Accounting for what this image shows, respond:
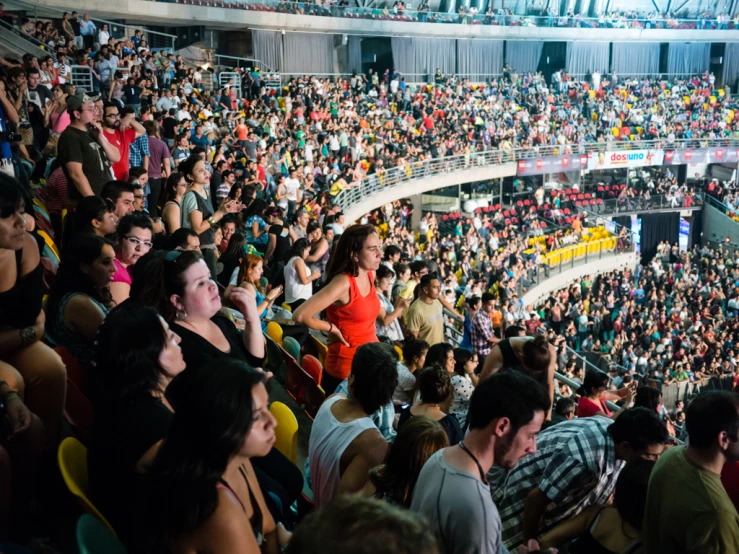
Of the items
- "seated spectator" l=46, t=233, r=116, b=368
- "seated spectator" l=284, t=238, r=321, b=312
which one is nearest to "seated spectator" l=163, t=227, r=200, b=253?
"seated spectator" l=46, t=233, r=116, b=368

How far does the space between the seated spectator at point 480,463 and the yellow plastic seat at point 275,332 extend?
3.25 meters

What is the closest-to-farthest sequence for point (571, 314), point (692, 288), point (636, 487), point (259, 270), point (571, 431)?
point (636, 487) → point (571, 431) → point (259, 270) → point (571, 314) → point (692, 288)

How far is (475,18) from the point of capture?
2978cm

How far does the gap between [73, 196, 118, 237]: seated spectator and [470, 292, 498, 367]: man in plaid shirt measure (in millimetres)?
3868

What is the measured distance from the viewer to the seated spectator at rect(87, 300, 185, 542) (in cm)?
244

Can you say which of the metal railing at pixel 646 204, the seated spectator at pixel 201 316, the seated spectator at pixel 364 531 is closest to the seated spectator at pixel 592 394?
the seated spectator at pixel 201 316

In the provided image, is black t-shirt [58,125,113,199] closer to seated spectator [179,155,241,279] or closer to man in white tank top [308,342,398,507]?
seated spectator [179,155,241,279]

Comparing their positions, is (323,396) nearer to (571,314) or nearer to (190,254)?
(190,254)

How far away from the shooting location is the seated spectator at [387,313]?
577cm

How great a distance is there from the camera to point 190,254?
3244 millimetres

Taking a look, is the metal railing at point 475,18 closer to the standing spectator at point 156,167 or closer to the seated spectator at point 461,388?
the standing spectator at point 156,167

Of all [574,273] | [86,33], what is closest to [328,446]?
[86,33]

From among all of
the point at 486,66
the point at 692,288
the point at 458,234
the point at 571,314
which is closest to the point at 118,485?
the point at 571,314

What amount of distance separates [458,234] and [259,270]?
55.3 feet
